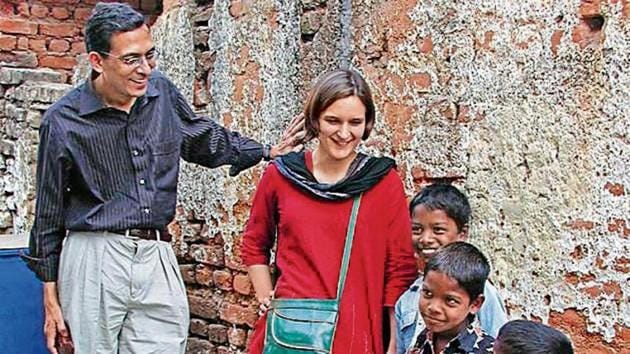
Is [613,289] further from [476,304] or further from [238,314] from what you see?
[238,314]

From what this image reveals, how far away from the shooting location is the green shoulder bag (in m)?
2.78

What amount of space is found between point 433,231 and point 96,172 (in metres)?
1.12

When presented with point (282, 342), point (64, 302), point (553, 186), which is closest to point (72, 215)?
point (64, 302)

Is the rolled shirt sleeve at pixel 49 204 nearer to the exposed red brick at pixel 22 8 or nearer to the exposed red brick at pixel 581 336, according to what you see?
the exposed red brick at pixel 581 336

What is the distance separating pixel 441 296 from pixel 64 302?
4.41 ft

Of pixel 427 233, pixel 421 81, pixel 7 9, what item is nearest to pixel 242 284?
pixel 421 81

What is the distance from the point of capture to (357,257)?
2.81 m

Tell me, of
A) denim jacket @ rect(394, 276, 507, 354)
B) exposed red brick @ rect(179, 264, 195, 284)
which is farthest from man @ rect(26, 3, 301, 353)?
exposed red brick @ rect(179, 264, 195, 284)

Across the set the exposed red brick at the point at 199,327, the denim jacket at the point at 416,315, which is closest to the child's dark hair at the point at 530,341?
the denim jacket at the point at 416,315

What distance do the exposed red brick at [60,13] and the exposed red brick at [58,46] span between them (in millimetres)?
184

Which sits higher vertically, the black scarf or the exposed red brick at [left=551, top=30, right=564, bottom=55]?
the exposed red brick at [left=551, top=30, right=564, bottom=55]

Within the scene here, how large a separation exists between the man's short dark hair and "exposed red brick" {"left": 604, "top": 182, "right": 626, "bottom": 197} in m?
1.55

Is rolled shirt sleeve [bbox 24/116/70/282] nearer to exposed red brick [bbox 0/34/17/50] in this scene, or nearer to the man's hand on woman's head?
the man's hand on woman's head

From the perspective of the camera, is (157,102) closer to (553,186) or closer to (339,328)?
(339,328)
